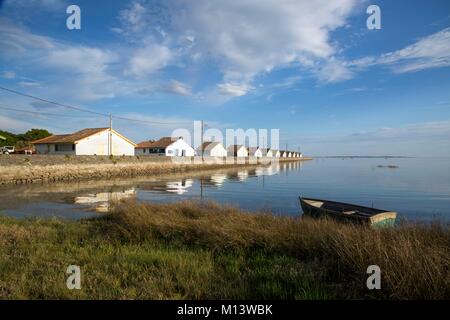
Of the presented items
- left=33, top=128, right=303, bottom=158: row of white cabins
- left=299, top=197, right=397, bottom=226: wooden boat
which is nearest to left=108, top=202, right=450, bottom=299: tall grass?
left=299, top=197, right=397, bottom=226: wooden boat

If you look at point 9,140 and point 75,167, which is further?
point 9,140

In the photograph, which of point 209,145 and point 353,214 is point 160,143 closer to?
point 209,145

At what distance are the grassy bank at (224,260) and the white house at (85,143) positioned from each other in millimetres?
45214

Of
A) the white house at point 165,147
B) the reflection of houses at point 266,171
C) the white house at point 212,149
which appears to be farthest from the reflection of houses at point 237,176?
the white house at point 212,149

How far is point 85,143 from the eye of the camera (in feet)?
168

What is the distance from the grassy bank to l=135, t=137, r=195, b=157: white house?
62963 millimetres

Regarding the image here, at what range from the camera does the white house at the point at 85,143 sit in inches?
2000

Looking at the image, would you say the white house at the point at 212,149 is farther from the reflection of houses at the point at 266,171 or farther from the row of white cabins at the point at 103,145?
the reflection of houses at the point at 266,171

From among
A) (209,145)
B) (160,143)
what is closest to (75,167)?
(160,143)

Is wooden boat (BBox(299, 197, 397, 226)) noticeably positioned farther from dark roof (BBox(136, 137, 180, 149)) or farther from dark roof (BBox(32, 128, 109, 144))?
dark roof (BBox(136, 137, 180, 149))

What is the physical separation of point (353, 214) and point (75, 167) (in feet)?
113

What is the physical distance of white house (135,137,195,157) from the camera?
71.5 meters
